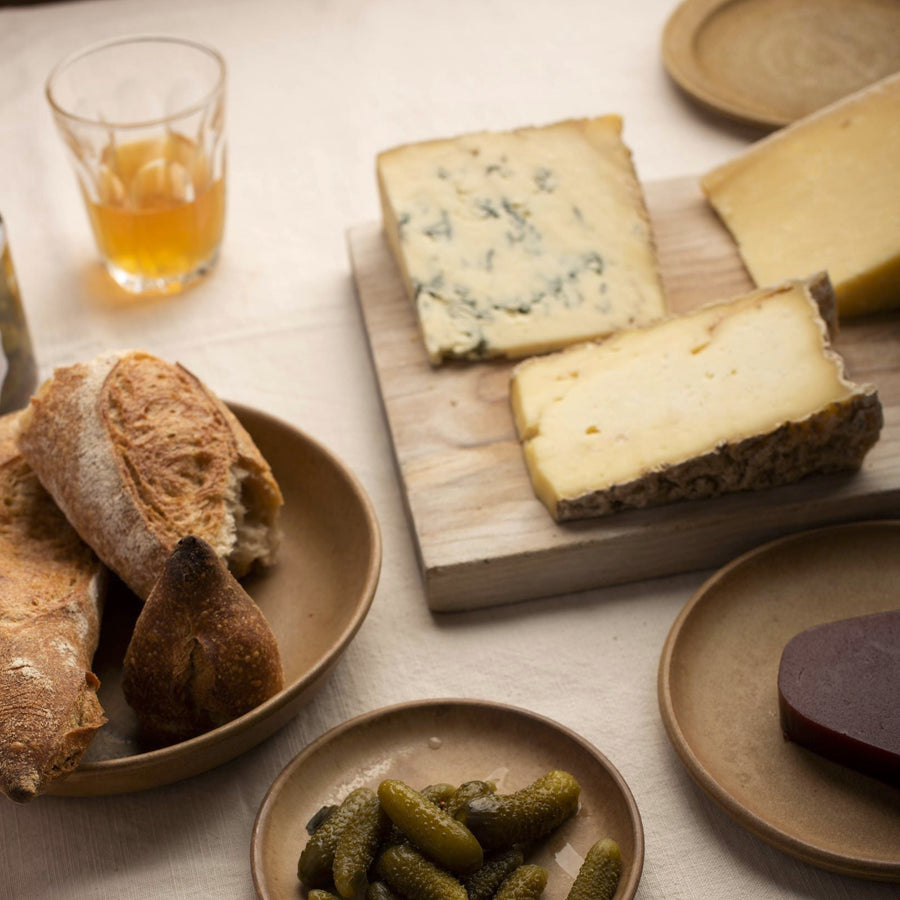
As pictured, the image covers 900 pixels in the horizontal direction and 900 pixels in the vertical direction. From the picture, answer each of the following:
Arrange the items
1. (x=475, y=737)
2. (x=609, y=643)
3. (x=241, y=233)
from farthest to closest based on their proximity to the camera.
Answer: (x=241, y=233) < (x=609, y=643) < (x=475, y=737)

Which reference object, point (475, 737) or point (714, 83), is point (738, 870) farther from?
point (714, 83)

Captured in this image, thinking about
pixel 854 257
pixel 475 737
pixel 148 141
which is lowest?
pixel 475 737

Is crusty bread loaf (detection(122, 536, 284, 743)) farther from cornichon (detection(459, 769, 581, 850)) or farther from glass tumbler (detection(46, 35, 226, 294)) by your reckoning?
glass tumbler (detection(46, 35, 226, 294))

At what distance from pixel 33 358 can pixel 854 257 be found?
129 centimetres

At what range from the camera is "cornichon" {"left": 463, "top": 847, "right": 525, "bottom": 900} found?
3.60ft

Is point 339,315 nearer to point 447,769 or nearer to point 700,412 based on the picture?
point 700,412

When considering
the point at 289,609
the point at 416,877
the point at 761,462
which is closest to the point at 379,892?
the point at 416,877

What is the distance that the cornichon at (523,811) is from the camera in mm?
1118

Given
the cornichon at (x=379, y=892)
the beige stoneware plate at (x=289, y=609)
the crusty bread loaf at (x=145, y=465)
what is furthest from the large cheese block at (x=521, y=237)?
the cornichon at (x=379, y=892)

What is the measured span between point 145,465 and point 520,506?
19.3 inches

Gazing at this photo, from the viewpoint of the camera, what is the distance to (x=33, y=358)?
1.79 metres

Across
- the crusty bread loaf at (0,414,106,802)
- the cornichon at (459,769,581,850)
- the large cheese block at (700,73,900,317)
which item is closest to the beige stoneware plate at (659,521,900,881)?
the cornichon at (459,769,581,850)

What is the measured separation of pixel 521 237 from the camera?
1897 millimetres

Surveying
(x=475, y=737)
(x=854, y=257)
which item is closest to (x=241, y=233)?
(x=854, y=257)
